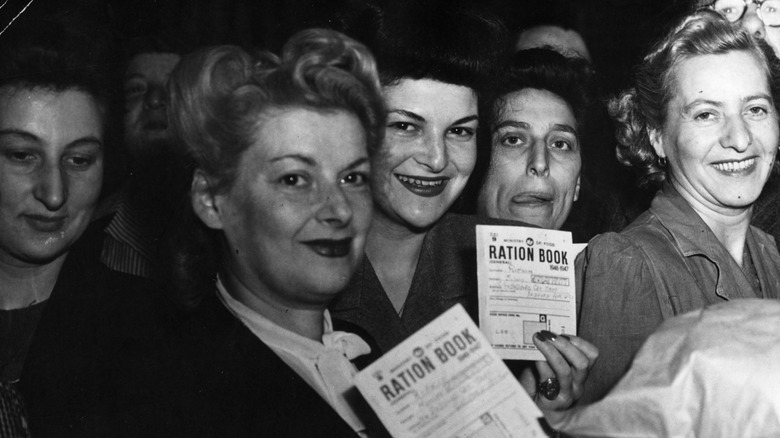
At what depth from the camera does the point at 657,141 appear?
6.86 feet

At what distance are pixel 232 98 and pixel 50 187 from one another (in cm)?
36

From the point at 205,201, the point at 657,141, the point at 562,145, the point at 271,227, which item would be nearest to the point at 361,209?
the point at 271,227

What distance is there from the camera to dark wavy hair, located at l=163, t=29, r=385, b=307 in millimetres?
1677

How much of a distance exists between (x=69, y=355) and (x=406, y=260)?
66 cm

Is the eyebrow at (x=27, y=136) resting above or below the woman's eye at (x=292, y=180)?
above

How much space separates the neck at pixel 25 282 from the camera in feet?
5.75

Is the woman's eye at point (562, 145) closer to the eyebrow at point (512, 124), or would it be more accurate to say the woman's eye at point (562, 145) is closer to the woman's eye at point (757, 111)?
the eyebrow at point (512, 124)

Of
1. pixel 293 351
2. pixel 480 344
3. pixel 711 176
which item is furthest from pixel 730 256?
pixel 293 351

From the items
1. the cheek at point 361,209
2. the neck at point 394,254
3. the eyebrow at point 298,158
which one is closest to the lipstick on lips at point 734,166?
the neck at point 394,254

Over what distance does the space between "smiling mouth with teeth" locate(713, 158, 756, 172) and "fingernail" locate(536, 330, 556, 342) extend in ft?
1.59

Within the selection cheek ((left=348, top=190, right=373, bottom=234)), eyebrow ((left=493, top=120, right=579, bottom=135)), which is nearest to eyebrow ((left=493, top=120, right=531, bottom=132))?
eyebrow ((left=493, top=120, right=579, bottom=135))

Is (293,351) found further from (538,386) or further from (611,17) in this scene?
(611,17)

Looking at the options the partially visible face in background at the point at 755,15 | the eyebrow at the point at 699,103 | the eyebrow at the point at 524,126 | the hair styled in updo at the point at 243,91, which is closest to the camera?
the hair styled in updo at the point at 243,91

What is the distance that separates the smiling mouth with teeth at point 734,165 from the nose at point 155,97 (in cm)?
109
